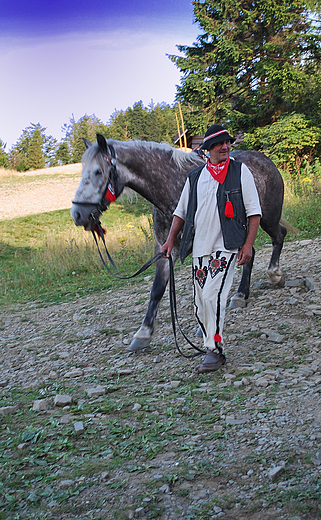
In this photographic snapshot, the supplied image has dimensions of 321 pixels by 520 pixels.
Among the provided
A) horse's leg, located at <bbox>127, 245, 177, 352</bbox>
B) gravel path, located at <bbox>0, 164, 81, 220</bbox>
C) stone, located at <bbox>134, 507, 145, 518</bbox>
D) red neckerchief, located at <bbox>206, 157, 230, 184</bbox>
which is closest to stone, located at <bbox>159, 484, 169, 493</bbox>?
stone, located at <bbox>134, 507, 145, 518</bbox>

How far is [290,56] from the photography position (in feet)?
54.9

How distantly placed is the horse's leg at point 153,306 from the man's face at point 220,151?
1.30m

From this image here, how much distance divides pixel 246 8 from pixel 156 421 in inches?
755

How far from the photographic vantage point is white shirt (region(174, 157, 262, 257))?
11.9ft

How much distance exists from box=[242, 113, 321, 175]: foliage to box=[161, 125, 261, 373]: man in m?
12.5

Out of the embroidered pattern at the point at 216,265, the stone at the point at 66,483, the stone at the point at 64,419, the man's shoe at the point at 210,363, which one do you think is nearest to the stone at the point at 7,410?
the stone at the point at 64,419

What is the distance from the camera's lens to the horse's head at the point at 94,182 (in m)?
4.30

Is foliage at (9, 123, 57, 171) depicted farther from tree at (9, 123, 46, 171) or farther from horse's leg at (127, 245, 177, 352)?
horse's leg at (127, 245, 177, 352)

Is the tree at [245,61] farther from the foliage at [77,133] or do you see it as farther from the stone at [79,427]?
the foliage at [77,133]

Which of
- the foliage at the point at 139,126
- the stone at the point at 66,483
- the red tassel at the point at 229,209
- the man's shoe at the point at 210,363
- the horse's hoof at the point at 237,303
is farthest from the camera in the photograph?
the foliage at the point at 139,126

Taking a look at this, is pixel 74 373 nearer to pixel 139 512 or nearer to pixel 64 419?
pixel 64 419

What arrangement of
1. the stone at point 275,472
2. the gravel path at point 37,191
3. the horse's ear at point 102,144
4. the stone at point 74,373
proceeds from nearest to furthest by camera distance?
1. the stone at point 275,472
2. the horse's ear at point 102,144
3. the stone at point 74,373
4. the gravel path at point 37,191

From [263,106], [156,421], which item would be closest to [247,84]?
[263,106]

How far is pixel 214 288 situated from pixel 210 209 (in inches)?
26.0
